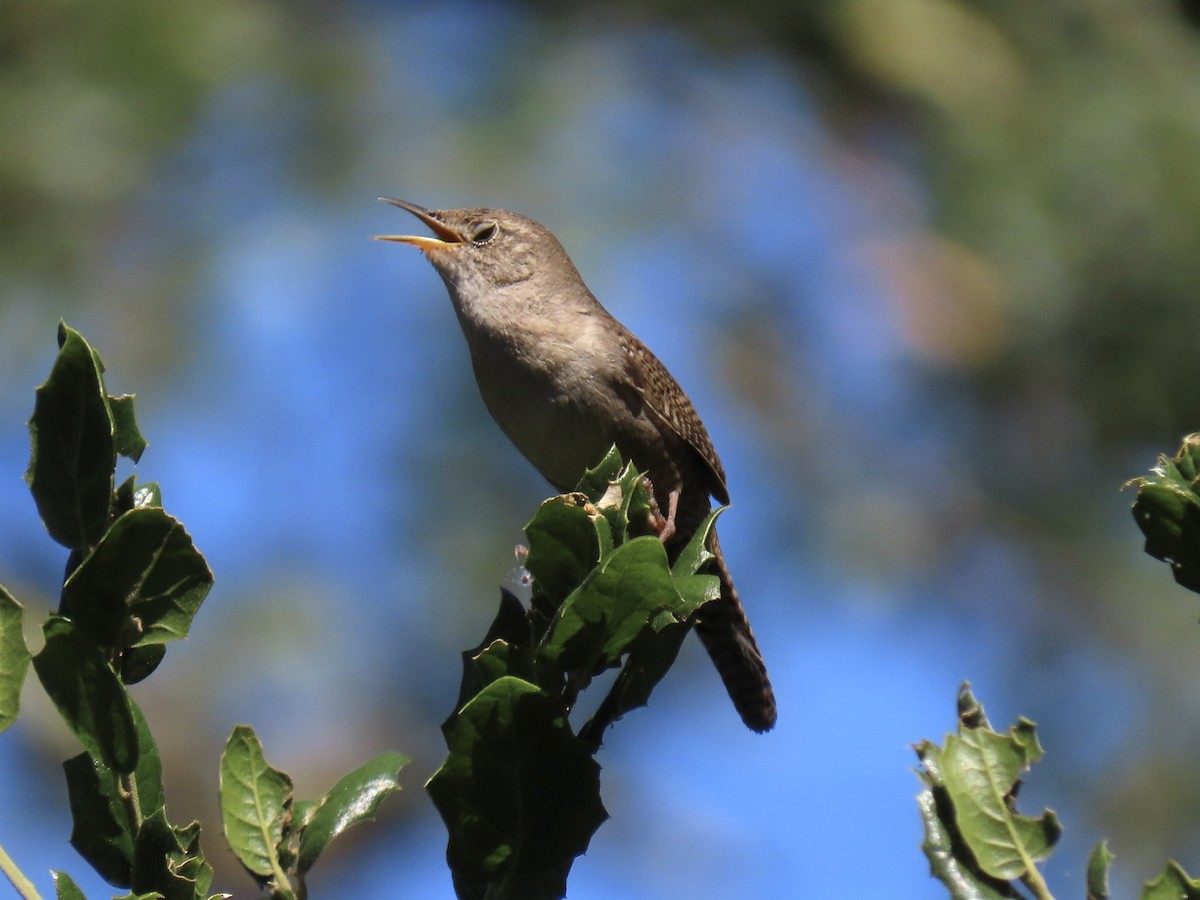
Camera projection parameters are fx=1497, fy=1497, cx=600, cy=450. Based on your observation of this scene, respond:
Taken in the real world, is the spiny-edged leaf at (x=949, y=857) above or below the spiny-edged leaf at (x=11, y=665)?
above

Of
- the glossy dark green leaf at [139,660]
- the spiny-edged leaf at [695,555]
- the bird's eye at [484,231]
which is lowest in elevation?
the glossy dark green leaf at [139,660]

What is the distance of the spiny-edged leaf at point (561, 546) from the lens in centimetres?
154

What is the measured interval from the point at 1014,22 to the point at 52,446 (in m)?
6.08

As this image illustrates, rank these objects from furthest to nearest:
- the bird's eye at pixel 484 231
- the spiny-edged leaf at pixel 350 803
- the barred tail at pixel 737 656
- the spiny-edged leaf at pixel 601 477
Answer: the bird's eye at pixel 484 231 → the barred tail at pixel 737 656 → the spiny-edged leaf at pixel 601 477 → the spiny-edged leaf at pixel 350 803

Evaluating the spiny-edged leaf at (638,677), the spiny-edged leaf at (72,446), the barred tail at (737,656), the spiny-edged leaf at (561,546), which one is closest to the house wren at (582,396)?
the barred tail at (737,656)

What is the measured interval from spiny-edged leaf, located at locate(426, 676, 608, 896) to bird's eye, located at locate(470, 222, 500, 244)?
10.6 feet

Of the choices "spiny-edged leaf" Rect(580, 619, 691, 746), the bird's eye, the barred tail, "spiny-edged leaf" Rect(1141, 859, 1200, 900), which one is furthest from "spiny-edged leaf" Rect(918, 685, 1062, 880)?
the bird's eye

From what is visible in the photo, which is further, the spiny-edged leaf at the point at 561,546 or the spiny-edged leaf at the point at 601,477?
the spiny-edged leaf at the point at 601,477

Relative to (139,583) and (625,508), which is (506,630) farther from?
(139,583)

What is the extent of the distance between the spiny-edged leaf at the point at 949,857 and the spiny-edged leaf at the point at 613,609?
352 mm

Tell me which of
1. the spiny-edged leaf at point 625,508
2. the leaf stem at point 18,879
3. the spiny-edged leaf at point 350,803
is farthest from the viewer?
the spiny-edged leaf at point 625,508

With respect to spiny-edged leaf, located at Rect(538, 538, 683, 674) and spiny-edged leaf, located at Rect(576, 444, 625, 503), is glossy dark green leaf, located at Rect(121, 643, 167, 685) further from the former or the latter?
spiny-edged leaf, located at Rect(576, 444, 625, 503)

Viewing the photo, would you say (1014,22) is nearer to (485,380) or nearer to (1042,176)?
(1042,176)

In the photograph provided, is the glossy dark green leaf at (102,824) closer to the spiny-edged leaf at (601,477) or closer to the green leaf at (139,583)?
the green leaf at (139,583)
